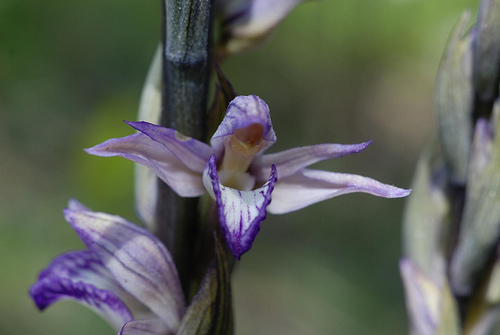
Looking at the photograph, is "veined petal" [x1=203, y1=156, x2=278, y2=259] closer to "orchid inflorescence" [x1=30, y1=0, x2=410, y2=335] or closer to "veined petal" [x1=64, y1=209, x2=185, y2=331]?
"orchid inflorescence" [x1=30, y1=0, x2=410, y2=335]

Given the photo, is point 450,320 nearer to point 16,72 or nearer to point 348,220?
point 348,220

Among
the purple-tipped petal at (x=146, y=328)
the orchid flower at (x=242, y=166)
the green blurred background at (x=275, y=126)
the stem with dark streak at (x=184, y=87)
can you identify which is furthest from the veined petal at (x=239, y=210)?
the green blurred background at (x=275, y=126)

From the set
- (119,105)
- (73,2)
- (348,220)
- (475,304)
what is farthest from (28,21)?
(475,304)

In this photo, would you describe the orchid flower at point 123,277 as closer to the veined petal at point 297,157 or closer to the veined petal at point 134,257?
the veined petal at point 134,257

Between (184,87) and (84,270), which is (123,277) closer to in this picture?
(84,270)

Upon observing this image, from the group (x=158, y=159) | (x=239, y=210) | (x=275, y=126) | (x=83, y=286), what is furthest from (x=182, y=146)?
(x=275, y=126)

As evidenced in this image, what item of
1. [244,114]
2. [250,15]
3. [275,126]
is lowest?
[275,126]
